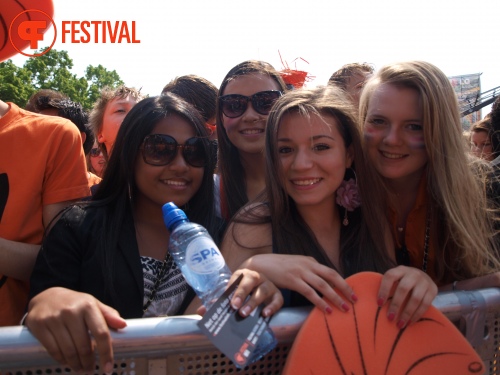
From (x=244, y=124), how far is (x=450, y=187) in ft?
4.52

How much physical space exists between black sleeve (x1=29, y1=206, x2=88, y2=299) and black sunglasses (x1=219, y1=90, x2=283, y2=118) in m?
1.42

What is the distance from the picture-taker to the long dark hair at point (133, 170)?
2.02m

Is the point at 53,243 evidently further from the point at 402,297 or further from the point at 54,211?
the point at 402,297

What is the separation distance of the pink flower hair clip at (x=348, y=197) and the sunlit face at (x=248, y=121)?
0.87 metres

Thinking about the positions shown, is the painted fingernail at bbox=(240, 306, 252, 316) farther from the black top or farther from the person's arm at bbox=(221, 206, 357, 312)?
the black top

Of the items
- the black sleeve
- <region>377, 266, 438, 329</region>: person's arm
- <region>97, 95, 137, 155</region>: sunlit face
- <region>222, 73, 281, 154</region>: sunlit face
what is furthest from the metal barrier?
<region>97, 95, 137, 155</region>: sunlit face

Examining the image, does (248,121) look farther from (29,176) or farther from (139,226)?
(29,176)

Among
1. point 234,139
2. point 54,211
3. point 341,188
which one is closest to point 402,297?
point 341,188

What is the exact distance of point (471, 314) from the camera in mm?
1418

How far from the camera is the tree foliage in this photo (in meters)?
30.0

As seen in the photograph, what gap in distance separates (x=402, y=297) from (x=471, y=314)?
11.4 inches

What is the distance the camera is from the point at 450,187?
2.12m

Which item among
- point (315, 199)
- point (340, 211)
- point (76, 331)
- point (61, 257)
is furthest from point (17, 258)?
point (340, 211)

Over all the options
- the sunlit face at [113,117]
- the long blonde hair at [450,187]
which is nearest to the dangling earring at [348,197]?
the long blonde hair at [450,187]
